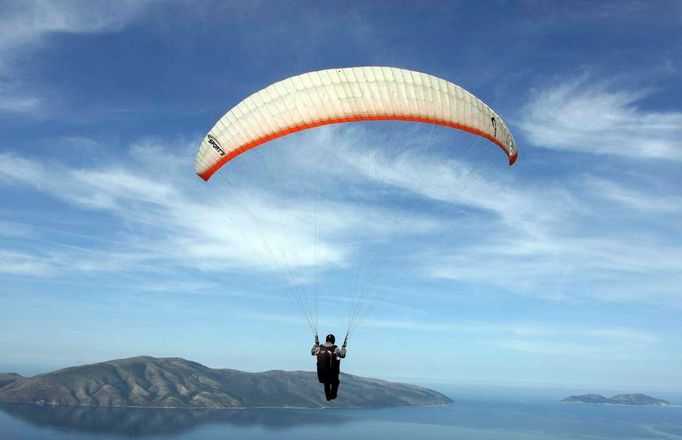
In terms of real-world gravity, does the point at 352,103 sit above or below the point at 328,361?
above

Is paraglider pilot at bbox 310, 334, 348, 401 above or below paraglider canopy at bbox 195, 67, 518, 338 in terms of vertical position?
below

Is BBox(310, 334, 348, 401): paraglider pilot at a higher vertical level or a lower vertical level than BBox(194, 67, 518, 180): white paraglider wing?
lower

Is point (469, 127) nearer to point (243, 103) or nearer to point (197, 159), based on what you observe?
point (243, 103)

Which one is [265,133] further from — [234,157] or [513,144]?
[513,144]

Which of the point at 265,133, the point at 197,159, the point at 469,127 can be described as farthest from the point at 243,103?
the point at 469,127

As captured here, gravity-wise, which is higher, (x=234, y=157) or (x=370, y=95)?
(x=370, y=95)

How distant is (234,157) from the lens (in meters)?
22.1

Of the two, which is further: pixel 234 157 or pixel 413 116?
pixel 234 157

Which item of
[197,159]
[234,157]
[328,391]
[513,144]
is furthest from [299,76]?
[328,391]

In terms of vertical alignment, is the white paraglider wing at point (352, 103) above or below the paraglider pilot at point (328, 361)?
above

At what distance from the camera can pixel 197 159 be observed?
2322 cm

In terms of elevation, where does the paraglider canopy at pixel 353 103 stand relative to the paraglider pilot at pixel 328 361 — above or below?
above

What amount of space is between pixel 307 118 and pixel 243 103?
2732 mm

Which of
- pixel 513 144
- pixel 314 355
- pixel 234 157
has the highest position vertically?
pixel 513 144
